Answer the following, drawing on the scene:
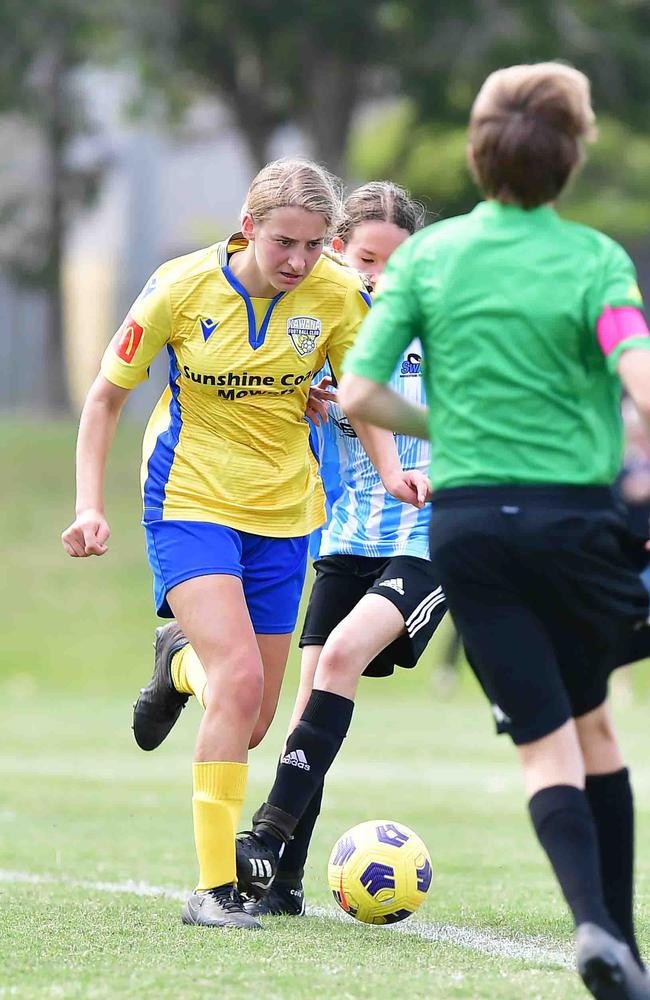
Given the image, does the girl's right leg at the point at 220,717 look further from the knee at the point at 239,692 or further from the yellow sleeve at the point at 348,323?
the yellow sleeve at the point at 348,323

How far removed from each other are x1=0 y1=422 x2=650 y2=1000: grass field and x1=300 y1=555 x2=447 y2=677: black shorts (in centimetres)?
86

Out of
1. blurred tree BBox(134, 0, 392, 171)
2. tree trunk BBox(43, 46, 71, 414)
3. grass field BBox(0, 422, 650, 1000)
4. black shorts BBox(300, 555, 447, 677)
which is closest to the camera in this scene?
grass field BBox(0, 422, 650, 1000)

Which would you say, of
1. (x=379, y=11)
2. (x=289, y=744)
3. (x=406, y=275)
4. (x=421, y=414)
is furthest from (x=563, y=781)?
(x=379, y=11)

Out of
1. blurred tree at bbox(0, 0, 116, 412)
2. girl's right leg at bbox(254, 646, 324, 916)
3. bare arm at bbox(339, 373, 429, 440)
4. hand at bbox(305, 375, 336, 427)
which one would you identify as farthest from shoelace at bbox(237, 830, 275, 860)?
blurred tree at bbox(0, 0, 116, 412)

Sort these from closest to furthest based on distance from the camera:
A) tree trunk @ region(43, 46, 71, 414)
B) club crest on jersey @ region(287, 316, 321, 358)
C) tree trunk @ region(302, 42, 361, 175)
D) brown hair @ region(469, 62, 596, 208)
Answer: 1. brown hair @ region(469, 62, 596, 208)
2. club crest on jersey @ region(287, 316, 321, 358)
3. tree trunk @ region(302, 42, 361, 175)
4. tree trunk @ region(43, 46, 71, 414)

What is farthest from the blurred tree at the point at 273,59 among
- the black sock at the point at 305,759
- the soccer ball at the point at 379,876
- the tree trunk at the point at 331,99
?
the soccer ball at the point at 379,876

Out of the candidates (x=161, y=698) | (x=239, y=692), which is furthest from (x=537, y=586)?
(x=161, y=698)

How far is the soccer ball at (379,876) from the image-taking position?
5195 millimetres

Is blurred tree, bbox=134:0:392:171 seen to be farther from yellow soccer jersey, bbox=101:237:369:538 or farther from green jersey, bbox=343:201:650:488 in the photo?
green jersey, bbox=343:201:650:488

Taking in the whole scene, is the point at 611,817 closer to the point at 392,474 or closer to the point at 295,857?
the point at 392,474

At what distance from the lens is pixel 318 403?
17.9 feet

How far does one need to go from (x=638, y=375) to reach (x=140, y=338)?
203cm

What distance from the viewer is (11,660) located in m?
17.4

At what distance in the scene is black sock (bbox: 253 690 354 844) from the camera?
205 inches
